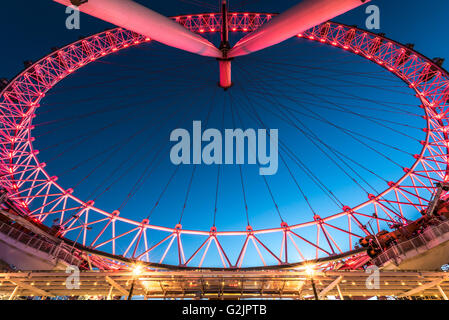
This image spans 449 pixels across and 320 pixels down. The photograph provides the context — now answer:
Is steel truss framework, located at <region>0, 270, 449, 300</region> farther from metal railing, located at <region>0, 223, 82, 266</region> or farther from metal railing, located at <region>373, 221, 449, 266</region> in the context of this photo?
metal railing, located at <region>0, 223, 82, 266</region>

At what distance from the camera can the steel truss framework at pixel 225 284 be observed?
1695 centimetres

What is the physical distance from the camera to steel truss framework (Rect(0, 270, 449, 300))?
667 inches

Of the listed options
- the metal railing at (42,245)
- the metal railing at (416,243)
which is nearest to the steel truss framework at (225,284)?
the metal railing at (416,243)

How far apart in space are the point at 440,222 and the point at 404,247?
4.35 meters

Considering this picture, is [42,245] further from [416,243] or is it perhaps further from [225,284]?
[416,243]

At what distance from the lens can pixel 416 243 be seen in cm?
2677

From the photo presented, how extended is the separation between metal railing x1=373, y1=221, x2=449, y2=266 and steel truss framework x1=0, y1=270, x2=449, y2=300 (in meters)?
6.15

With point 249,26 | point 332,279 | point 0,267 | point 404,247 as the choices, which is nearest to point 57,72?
point 0,267

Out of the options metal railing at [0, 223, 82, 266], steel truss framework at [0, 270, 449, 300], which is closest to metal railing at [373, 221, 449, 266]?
steel truss framework at [0, 270, 449, 300]

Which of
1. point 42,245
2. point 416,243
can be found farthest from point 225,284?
point 42,245

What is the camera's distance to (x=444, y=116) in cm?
3225

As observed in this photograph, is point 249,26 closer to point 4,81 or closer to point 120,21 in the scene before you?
point 120,21
